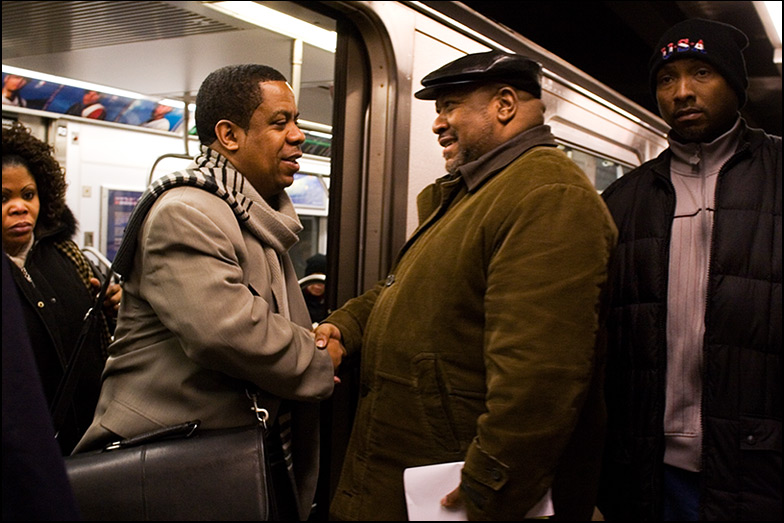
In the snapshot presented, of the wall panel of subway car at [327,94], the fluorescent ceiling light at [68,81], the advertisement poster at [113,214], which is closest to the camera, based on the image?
the wall panel of subway car at [327,94]

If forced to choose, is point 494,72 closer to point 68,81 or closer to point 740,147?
point 740,147

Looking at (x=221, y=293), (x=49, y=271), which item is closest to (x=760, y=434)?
(x=221, y=293)

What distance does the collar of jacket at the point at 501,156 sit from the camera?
1.77 meters

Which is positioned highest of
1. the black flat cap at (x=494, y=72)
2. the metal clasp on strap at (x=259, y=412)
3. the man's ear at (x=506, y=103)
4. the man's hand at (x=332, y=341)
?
the black flat cap at (x=494, y=72)

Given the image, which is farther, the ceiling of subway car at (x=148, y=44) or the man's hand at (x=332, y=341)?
the ceiling of subway car at (x=148, y=44)

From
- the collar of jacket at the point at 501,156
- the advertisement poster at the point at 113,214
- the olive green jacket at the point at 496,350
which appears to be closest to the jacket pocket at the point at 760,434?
the olive green jacket at the point at 496,350

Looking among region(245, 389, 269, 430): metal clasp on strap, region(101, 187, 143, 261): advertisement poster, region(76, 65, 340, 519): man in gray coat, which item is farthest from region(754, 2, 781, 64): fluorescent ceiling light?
region(101, 187, 143, 261): advertisement poster

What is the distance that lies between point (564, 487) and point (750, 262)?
719 mm

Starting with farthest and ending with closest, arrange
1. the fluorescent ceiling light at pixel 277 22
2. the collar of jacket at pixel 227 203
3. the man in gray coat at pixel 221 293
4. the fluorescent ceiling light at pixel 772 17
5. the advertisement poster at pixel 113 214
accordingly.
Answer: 1. the advertisement poster at pixel 113 214
2. the fluorescent ceiling light at pixel 772 17
3. the fluorescent ceiling light at pixel 277 22
4. the collar of jacket at pixel 227 203
5. the man in gray coat at pixel 221 293

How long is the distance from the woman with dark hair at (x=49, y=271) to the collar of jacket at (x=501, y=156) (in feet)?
5.23

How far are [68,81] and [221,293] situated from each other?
3.54 meters

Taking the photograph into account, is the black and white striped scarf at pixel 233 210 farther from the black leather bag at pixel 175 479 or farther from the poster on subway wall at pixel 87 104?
the poster on subway wall at pixel 87 104

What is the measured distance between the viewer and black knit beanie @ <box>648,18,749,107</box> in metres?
1.88

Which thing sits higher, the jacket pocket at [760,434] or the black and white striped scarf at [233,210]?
the black and white striped scarf at [233,210]
